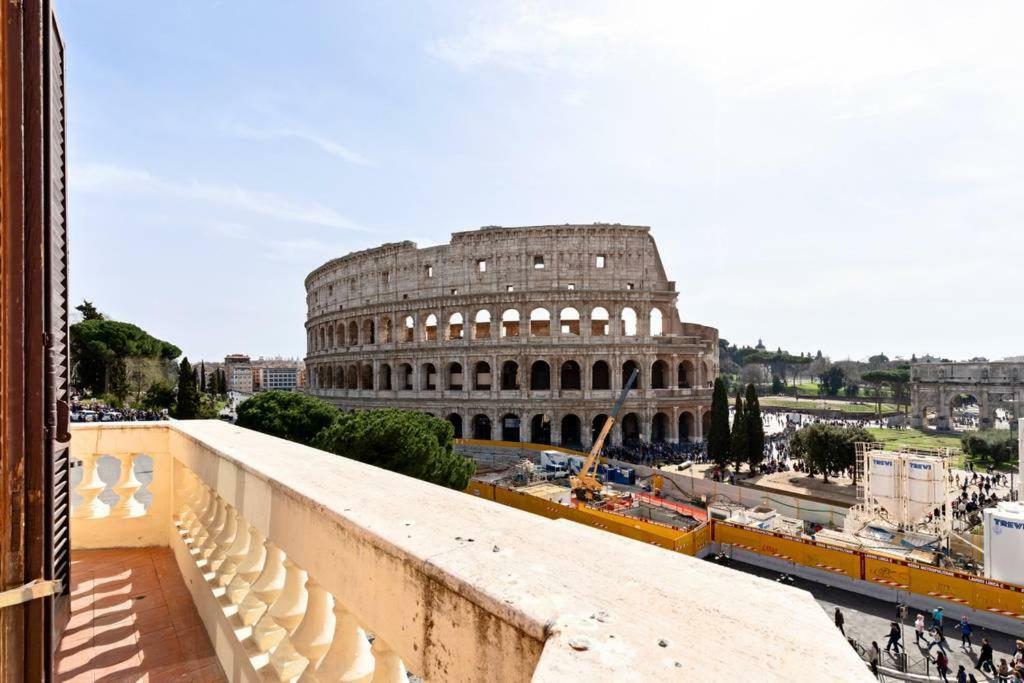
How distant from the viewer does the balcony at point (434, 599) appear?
1.11m

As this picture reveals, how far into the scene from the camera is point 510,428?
122 ft

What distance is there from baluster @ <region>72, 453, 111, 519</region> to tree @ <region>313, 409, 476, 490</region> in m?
13.1

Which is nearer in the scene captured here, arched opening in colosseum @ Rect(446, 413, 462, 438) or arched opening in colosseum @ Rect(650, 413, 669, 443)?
arched opening in colosseum @ Rect(650, 413, 669, 443)

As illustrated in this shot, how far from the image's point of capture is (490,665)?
1250mm

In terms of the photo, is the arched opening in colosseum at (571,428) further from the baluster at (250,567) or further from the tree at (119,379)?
the tree at (119,379)

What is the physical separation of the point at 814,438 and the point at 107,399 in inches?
2003

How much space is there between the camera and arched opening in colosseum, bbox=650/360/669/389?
123 feet

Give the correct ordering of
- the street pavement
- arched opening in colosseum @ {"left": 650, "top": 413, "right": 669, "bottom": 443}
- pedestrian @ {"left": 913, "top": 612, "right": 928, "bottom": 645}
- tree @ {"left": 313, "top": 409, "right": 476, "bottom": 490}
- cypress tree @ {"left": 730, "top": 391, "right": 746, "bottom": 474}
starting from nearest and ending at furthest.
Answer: the street pavement
pedestrian @ {"left": 913, "top": 612, "right": 928, "bottom": 645}
tree @ {"left": 313, "top": 409, "right": 476, "bottom": 490}
cypress tree @ {"left": 730, "top": 391, "right": 746, "bottom": 474}
arched opening in colosseum @ {"left": 650, "top": 413, "right": 669, "bottom": 443}

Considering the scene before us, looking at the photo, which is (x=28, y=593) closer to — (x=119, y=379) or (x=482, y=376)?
(x=482, y=376)

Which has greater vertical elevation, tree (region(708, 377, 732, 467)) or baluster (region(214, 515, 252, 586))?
baluster (region(214, 515, 252, 586))

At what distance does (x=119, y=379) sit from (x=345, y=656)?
56657mm

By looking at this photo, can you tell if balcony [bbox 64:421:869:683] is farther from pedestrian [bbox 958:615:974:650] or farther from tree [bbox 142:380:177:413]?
tree [bbox 142:380:177:413]

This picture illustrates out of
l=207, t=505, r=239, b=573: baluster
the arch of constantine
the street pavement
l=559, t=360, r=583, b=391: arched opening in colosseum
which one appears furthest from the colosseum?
l=207, t=505, r=239, b=573: baluster

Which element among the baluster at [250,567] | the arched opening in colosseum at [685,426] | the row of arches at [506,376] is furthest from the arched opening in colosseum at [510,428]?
the baluster at [250,567]
